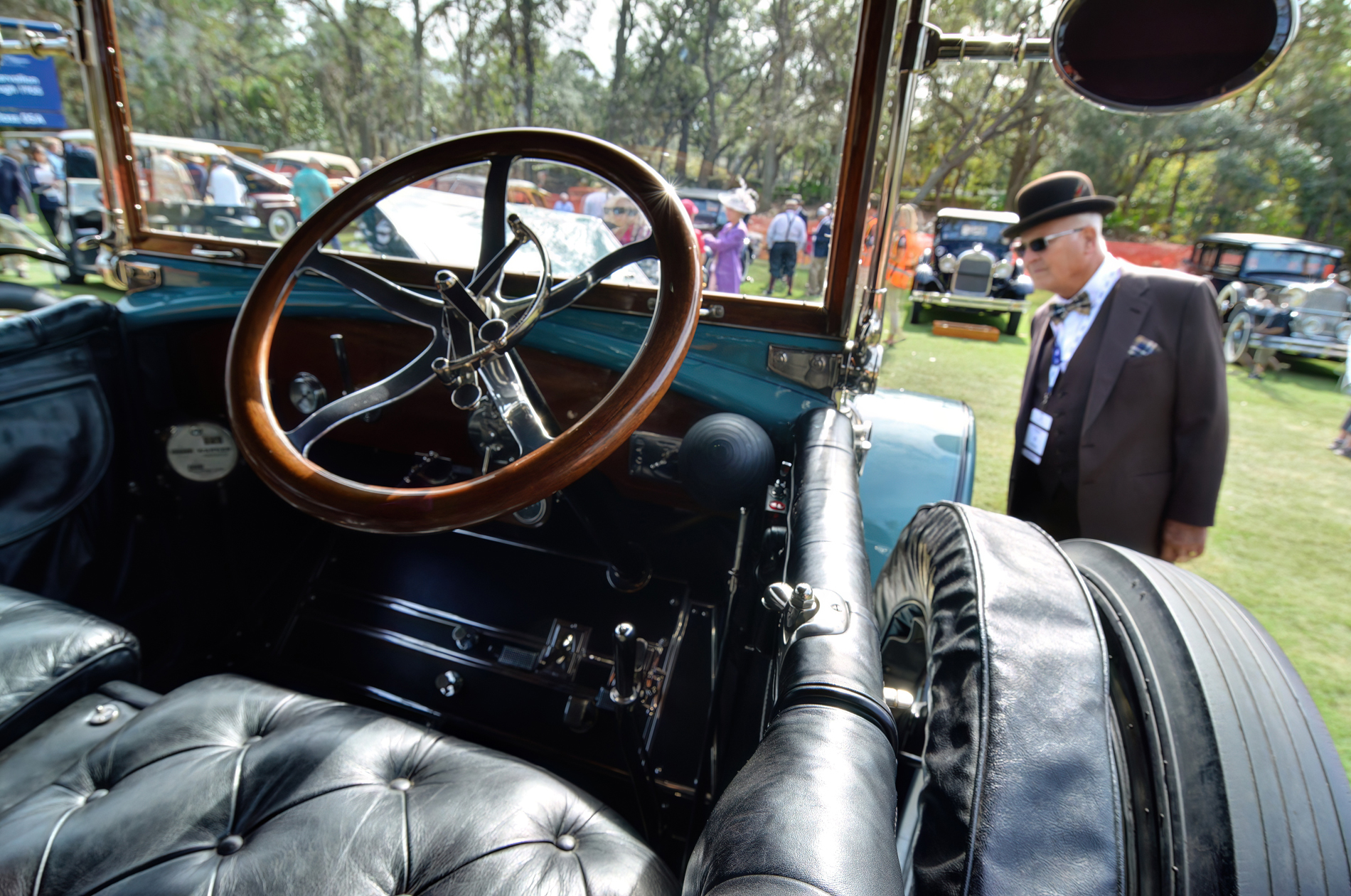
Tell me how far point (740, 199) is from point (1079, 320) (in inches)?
51.7

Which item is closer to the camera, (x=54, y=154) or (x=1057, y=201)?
(x=1057, y=201)

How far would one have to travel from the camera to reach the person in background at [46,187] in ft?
27.5

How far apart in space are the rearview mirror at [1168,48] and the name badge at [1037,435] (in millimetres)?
1271

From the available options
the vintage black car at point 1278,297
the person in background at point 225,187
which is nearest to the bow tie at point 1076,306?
the person in background at point 225,187

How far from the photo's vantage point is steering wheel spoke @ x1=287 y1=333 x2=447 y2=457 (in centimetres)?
108

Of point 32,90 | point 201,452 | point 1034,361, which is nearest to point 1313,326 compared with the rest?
point 1034,361

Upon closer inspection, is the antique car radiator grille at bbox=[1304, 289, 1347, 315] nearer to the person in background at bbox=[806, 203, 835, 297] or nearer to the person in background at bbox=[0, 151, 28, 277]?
the person in background at bbox=[806, 203, 835, 297]

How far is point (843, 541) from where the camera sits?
2.83 ft

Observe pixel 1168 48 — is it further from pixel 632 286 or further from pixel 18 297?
pixel 18 297

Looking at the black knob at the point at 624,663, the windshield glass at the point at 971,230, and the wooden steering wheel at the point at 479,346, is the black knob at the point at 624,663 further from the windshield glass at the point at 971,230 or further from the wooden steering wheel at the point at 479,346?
the windshield glass at the point at 971,230

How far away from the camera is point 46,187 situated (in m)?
8.68

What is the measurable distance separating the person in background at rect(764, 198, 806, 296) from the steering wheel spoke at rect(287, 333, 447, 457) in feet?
2.07

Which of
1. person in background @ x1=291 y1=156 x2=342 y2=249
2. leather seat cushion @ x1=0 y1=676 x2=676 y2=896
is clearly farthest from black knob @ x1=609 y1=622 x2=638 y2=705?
person in background @ x1=291 y1=156 x2=342 y2=249

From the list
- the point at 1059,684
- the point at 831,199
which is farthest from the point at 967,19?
the point at 1059,684
